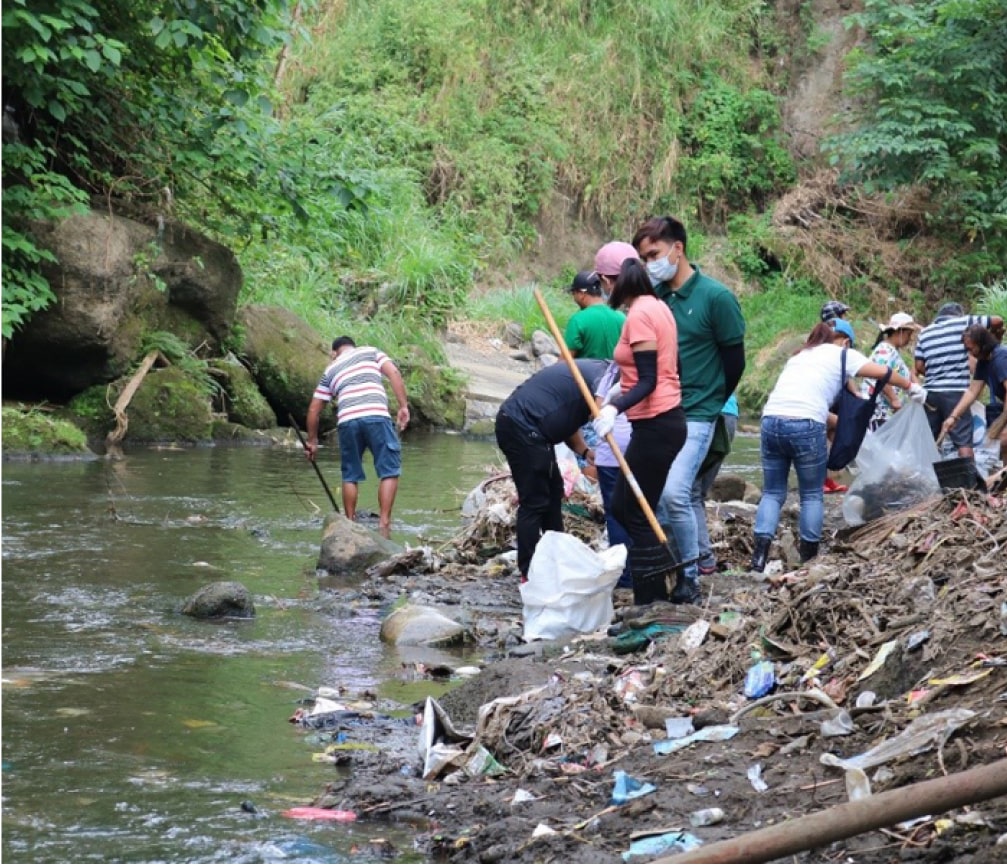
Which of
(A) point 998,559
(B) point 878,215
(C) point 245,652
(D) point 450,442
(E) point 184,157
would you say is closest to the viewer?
(A) point 998,559

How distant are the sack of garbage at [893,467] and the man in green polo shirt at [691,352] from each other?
2.35 m

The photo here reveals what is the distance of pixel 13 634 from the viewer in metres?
7.22

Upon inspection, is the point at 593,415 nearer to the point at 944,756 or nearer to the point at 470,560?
the point at 470,560

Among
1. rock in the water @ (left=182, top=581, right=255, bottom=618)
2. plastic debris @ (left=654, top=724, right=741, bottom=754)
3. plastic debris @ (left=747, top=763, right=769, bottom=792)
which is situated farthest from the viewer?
rock in the water @ (left=182, top=581, right=255, bottom=618)

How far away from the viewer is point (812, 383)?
851 cm

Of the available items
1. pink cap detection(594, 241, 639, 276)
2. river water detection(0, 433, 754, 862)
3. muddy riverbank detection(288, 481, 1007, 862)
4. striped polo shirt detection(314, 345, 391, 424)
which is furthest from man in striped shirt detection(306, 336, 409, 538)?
muddy riverbank detection(288, 481, 1007, 862)

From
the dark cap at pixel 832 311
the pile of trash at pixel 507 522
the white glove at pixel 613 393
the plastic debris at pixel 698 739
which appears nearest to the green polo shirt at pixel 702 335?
the white glove at pixel 613 393

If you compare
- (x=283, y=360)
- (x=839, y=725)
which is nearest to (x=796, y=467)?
(x=839, y=725)

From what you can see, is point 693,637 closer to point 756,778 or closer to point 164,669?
point 756,778

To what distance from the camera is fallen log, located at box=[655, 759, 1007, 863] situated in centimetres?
288

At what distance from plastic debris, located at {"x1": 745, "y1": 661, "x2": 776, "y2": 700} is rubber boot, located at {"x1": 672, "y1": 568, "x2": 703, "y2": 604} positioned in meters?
2.02

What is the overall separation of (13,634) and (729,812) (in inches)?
167

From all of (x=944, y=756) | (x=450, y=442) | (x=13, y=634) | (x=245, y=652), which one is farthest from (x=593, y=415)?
(x=450, y=442)

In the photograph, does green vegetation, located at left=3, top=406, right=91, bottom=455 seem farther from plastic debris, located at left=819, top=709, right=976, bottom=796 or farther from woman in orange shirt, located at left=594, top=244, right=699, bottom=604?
plastic debris, located at left=819, top=709, right=976, bottom=796
